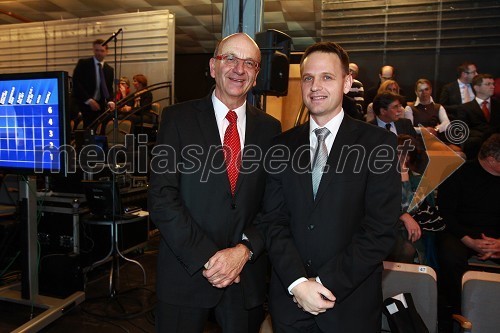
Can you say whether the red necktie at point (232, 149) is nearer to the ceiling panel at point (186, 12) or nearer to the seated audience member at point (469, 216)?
the seated audience member at point (469, 216)

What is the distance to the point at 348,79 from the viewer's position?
1.67m

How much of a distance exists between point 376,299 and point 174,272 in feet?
2.83

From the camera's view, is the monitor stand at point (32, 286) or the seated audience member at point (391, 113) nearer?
the monitor stand at point (32, 286)

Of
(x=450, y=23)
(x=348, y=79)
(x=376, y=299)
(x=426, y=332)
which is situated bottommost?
(x=426, y=332)

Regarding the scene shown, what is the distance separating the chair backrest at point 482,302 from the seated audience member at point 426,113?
10.4 feet

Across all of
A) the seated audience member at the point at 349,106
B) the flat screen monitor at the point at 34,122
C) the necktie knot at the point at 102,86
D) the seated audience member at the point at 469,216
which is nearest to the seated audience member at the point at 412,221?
the seated audience member at the point at 469,216

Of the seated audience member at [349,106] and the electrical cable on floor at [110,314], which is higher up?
the seated audience member at [349,106]

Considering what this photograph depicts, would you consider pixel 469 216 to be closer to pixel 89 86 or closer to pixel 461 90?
pixel 461 90

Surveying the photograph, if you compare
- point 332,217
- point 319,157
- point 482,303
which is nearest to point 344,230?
point 332,217

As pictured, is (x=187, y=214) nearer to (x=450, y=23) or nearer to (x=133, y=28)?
(x=450, y=23)

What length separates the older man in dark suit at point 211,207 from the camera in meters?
1.62

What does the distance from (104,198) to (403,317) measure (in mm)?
2583

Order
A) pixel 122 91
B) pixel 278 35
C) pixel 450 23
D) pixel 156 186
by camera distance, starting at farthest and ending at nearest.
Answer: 1. pixel 122 91
2. pixel 450 23
3. pixel 278 35
4. pixel 156 186

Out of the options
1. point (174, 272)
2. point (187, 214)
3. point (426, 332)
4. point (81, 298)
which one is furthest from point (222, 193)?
point (81, 298)
